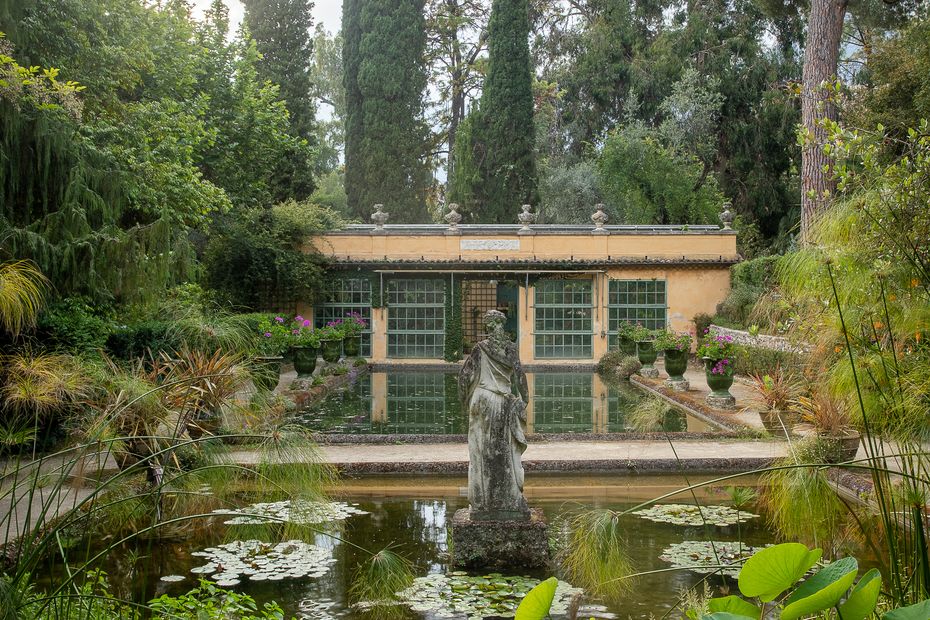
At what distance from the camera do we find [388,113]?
2517 centimetres

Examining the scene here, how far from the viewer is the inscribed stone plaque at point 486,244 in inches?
803

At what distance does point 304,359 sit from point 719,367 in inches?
273

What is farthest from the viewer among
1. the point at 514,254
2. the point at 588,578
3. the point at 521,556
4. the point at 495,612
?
the point at 514,254

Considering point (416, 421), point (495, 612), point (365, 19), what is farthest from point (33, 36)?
point (365, 19)

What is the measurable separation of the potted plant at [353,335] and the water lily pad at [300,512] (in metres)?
11.7

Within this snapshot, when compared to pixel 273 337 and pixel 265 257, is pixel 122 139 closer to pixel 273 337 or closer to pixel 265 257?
pixel 273 337

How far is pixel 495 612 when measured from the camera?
4.16 metres

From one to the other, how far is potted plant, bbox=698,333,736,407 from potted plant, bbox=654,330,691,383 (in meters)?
1.74

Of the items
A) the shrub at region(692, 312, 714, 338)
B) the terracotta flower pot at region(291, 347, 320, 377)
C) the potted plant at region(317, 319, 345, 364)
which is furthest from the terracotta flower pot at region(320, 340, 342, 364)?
the shrub at region(692, 312, 714, 338)

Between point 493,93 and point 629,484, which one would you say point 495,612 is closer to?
point 629,484

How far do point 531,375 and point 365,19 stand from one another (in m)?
13.6

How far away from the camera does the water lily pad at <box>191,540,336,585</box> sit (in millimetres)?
4746

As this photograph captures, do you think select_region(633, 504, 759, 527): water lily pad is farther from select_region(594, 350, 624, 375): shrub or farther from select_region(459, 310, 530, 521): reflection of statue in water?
select_region(594, 350, 624, 375): shrub

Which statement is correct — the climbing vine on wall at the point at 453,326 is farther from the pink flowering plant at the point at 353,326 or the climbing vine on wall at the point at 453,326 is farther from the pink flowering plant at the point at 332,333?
the pink flowering plant at the point at 332,333
